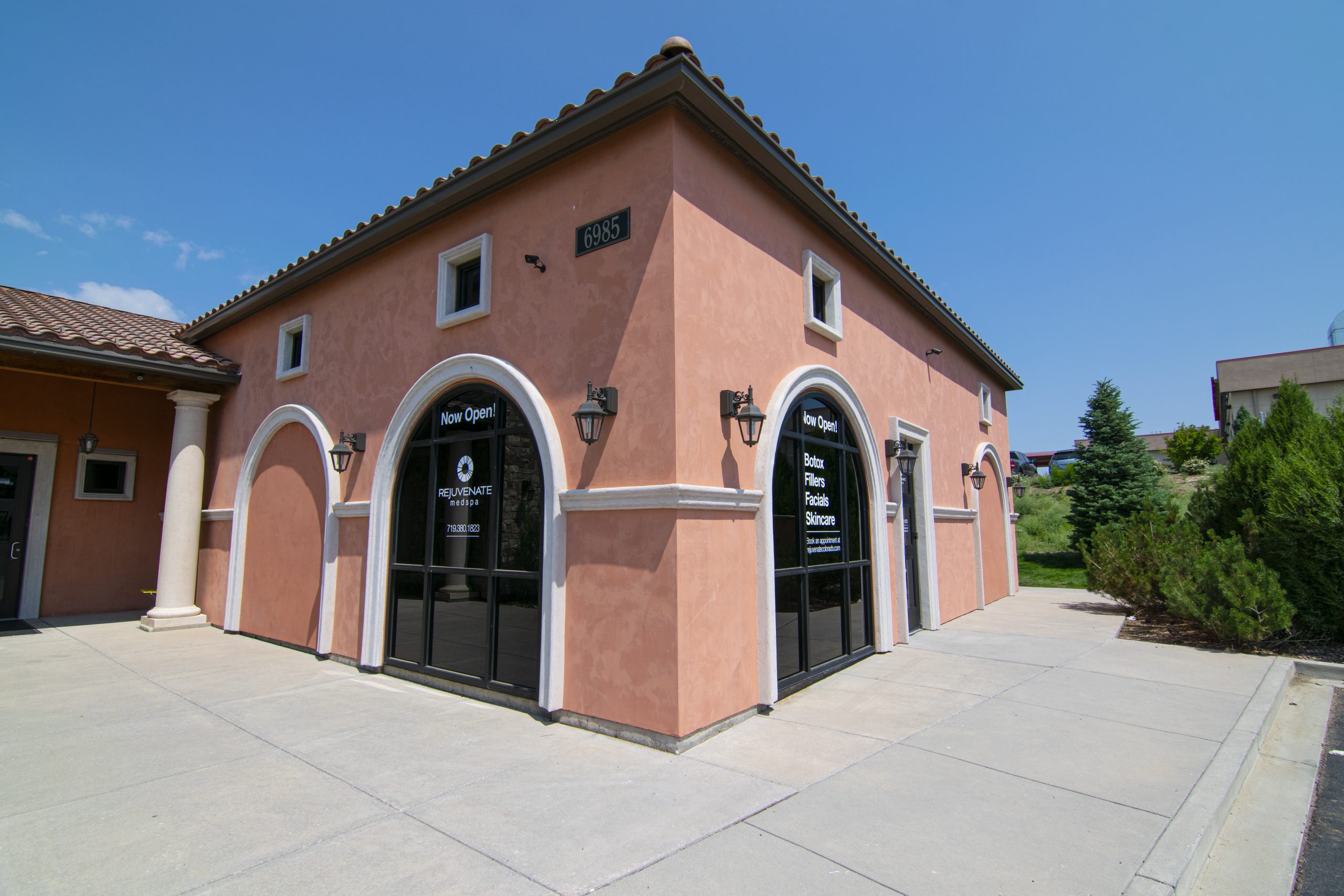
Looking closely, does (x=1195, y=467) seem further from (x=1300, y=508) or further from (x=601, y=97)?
(x=601, y=97)

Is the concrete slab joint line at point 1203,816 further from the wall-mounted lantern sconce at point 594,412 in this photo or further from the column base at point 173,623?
the column base at point 173,623

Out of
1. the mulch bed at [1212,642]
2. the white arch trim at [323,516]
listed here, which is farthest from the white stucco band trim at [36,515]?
the mulch bed at [1212,642]

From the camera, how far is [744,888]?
3.17 metres

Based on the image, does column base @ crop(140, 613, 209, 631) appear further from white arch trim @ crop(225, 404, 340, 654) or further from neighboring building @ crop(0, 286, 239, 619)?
neighboring building @ crop(0, 286, 239, 619)

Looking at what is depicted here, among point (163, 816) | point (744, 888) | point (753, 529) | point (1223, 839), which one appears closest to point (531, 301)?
point (753, 529)

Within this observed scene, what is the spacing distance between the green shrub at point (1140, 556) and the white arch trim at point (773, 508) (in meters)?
4.88

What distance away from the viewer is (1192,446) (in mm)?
39594

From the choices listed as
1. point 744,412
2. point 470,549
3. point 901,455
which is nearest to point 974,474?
point 901,455

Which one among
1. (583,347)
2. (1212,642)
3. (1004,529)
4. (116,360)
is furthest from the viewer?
(1004,529)

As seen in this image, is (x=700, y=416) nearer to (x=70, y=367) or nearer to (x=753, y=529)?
(x=753, y=529)

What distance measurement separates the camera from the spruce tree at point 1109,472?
2114cm

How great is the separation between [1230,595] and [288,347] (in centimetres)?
1402

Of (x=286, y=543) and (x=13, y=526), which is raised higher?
(x=13, y=526)

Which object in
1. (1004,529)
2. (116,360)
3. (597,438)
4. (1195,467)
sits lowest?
Result: (1004,529)
